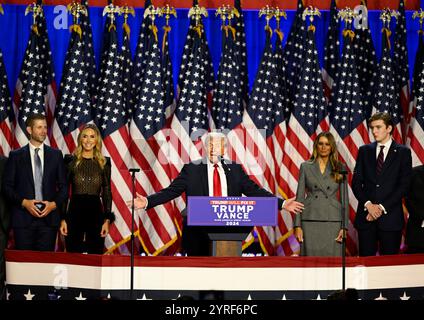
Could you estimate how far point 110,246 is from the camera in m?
8.19

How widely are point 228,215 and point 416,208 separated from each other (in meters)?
2.02

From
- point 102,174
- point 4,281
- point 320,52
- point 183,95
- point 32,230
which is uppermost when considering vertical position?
point 320,52

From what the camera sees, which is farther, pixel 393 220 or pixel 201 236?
pixel 393 220

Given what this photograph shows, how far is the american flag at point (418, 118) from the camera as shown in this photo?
8.29 m

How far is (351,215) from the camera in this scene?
326 inches

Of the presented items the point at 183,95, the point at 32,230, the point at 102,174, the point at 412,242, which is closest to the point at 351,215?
the point at 412,242

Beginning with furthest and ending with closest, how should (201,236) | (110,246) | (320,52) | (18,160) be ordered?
(320,52)
(110,246)
(18,160)
(201,236)

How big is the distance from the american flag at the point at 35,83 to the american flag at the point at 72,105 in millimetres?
180

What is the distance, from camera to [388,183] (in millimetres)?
6836

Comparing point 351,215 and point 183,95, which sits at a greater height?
point 183,95

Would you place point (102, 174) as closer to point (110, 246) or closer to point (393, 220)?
point (110, 246)

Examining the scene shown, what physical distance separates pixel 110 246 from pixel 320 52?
3.07 metres

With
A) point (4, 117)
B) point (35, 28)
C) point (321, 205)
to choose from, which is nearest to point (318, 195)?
point (321, 205)

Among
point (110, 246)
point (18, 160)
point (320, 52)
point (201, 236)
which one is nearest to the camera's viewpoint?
point (201, 236)
